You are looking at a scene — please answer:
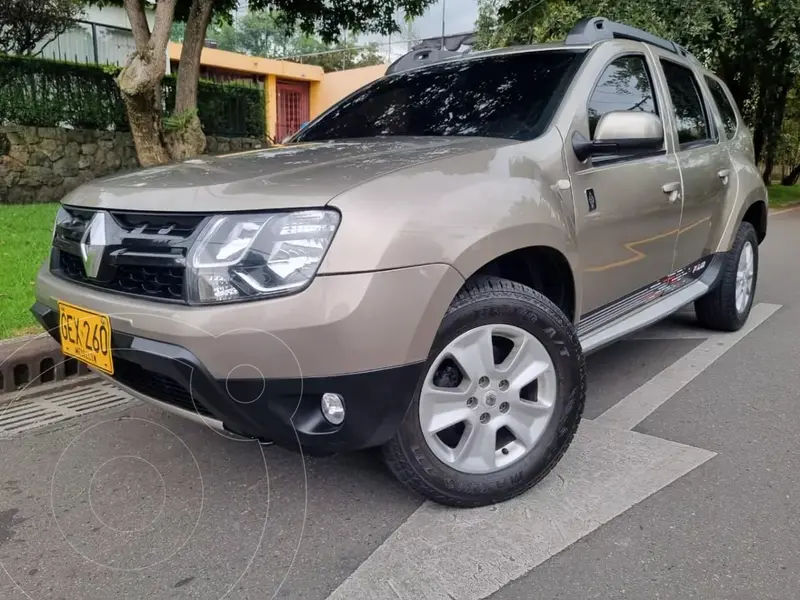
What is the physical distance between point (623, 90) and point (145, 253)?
2.39 metres

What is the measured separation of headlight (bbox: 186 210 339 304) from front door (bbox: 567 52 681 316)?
48.4 inches

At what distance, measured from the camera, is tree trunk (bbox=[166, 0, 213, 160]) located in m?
8.04

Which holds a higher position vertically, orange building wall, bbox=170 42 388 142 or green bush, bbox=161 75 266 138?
orange building wall, bbox=170 42 388 142

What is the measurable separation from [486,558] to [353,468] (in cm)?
78

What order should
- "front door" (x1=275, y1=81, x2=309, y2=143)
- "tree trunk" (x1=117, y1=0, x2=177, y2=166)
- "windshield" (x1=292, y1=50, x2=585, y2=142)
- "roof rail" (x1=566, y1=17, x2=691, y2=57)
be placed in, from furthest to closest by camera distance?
"front door" (x1=275, y1=81, x2=309, y2=143), "tree trunk" (x1=117, y1=0, x2=177, y2=166), "roof rail" (x1=566, y1=17, x2=691, y2=57), "windshield" (x1=292, y1=50, x2=585, y2=142)

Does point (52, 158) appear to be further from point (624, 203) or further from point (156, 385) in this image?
point (624, 203)

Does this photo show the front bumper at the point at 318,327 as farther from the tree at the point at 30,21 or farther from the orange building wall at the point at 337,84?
the orange building wall at the point at 337,84

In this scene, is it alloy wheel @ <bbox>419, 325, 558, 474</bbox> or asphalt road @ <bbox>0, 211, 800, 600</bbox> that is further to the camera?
alloy wheel @ <bbox>419, 325, 558, 474</bbox>

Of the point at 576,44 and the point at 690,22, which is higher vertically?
the point at 690,22

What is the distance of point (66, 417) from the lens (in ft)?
11.1

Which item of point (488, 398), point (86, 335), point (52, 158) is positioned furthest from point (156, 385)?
point (52, 158)

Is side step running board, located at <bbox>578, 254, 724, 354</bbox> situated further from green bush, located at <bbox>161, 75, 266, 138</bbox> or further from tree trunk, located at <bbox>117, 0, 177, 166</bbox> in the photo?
green bush, located at <bbox>161, 75, 266, 138</bbox>

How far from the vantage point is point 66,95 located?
33.2ft

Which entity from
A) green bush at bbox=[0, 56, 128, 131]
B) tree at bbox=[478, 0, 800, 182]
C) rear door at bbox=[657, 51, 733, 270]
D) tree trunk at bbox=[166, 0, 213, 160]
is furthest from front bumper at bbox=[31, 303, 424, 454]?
tree at bbox=[478, 0, 800, 182]
